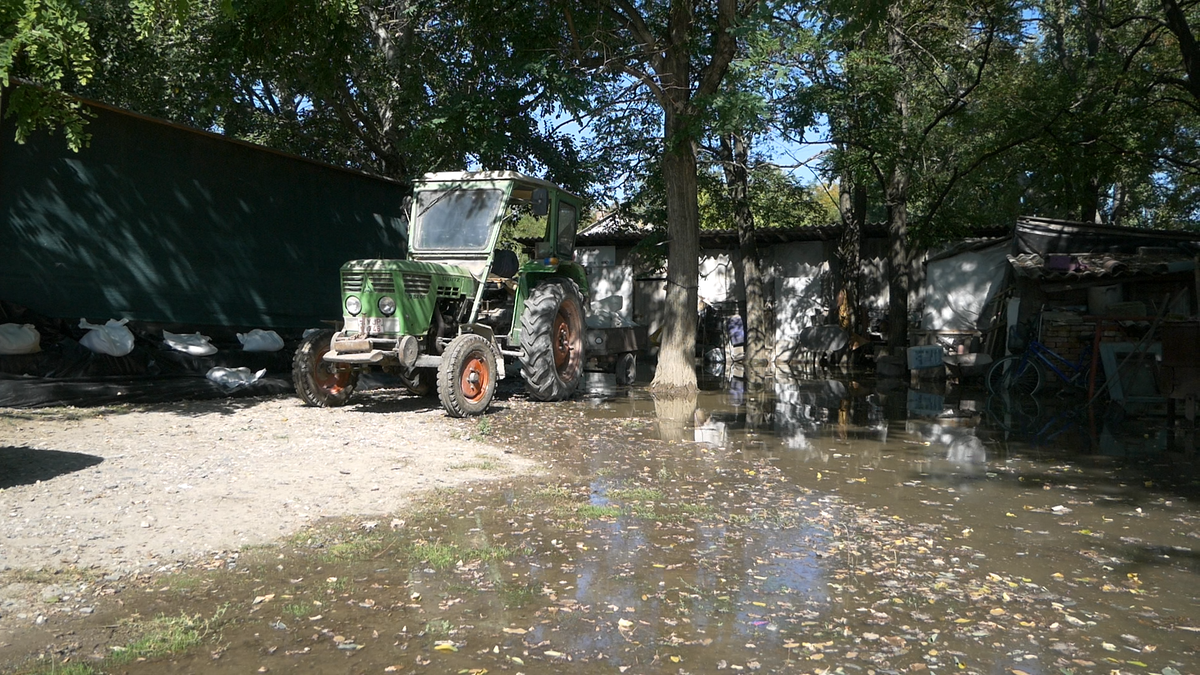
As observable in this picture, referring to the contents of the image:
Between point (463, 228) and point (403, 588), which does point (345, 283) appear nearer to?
point (463, 228)

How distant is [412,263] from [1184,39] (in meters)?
10.5

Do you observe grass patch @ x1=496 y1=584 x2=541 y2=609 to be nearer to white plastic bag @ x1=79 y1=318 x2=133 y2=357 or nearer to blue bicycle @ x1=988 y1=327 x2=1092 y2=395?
white plastic bag @ x1=79 y1=318 x2=133 y2=357

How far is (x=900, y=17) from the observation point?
17047 millimetres

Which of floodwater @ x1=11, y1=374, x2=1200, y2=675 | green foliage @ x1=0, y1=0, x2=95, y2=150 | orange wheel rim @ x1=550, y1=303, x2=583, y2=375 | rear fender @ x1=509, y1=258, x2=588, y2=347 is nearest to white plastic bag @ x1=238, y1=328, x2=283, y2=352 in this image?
rear fender @ x1=509, y1=258, x2=588, y2=347

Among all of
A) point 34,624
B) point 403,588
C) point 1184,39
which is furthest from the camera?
point 1184,39

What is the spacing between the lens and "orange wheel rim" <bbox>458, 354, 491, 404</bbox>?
32.6 feet

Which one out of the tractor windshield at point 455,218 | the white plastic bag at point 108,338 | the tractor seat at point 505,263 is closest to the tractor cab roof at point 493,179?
the tractor windshield at point 455,218

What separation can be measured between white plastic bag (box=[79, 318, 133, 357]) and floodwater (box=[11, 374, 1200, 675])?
538 centimetres

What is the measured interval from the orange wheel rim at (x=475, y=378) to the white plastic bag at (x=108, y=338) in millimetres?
3762

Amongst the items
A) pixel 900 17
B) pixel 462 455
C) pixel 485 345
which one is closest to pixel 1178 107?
pixel 900 17

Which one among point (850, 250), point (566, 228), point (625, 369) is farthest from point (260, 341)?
point (850, 250)

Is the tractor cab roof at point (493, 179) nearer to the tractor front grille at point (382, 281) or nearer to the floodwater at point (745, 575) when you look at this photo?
the tractor front grille at point (382, 281)

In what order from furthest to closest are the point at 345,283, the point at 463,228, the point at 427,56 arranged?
the point at 427,56
the point at 463,228
the point at 345,283

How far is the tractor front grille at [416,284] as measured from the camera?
9914 mm
